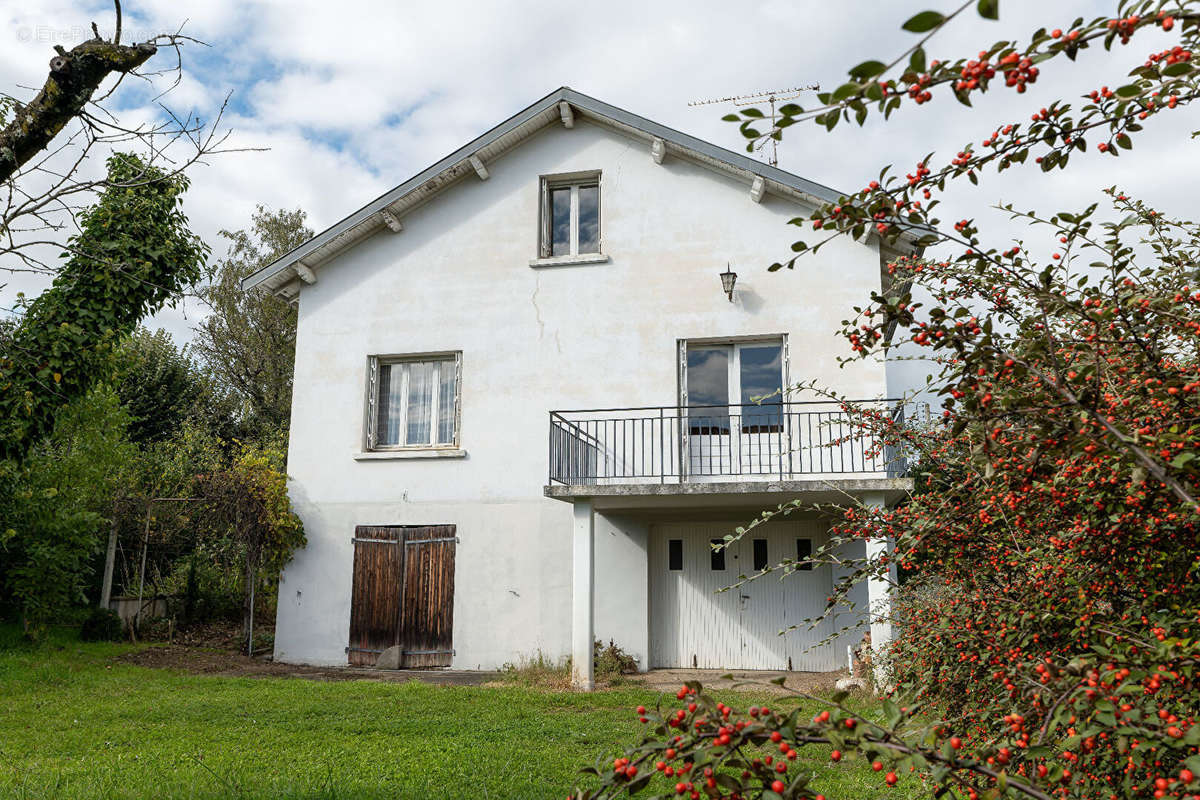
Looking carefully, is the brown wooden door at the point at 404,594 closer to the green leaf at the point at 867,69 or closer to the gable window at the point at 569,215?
the gable window at the point at 569,215

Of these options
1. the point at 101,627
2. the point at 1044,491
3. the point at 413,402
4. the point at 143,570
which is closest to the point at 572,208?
the point at 413,402

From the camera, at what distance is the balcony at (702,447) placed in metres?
11.1

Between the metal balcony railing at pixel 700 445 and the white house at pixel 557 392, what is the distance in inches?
1.8

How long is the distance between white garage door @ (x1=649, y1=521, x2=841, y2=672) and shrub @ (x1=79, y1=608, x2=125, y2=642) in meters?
8.07

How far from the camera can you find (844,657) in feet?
39.0

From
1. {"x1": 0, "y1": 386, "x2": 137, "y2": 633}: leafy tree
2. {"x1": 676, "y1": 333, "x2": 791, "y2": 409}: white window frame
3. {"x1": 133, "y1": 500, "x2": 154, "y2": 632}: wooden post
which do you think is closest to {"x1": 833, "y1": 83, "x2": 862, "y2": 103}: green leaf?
{"x1": 676, "y1": 333, "x2": 791, "y2": 409}: white window frame

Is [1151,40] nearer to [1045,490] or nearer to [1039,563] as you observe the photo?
[1045,490]

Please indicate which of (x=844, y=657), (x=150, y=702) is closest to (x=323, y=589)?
(x=150, y=702)

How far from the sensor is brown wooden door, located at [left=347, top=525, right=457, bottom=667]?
12289mm

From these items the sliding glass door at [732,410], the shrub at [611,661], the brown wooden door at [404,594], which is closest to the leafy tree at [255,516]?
the brown wooden door at [404,594]

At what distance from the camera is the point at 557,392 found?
41.1 ft

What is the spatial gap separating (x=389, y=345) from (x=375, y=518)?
8.42ft

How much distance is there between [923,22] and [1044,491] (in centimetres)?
168

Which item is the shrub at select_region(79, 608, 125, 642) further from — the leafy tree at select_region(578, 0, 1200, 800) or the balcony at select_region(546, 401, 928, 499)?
the leafy tree at select_region(578, 0, 1200, 800)
